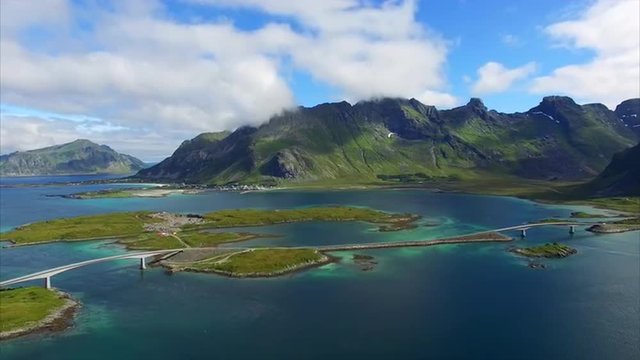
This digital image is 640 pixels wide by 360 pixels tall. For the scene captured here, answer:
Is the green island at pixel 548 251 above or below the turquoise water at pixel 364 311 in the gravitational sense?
above

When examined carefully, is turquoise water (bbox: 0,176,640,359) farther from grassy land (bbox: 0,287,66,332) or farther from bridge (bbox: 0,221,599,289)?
grassy land (bbox: 0,287,66,332)

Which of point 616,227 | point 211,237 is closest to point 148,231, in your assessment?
point 211,237

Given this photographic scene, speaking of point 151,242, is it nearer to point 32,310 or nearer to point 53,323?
point 32,310

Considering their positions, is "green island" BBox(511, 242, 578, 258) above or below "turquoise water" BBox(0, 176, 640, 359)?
above

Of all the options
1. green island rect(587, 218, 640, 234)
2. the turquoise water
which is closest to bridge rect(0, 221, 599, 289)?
the turquoise water

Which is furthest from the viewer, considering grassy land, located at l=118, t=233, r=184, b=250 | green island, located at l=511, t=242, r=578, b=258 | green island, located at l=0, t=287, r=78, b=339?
grassy land, located at l=118, t=233, r=184, b=250

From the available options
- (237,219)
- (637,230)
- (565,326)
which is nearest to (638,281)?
(565,326)

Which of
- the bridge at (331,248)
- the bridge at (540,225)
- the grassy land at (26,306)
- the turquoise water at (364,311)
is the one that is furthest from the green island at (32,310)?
the bridge at (540,225)

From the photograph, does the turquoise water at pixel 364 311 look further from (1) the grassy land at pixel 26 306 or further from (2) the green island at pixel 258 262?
(1) the grassy land at pixel 26 306
